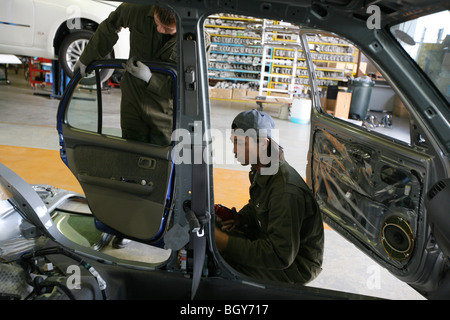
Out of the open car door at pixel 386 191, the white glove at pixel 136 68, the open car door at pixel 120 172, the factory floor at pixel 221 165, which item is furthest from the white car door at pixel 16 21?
the open car door at pixel 386 191

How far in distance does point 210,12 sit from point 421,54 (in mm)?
957

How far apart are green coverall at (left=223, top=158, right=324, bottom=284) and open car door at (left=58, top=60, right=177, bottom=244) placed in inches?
24.6

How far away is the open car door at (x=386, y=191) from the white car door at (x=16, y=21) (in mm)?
5420

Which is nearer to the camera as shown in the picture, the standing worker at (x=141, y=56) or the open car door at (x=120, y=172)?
the open car door at (x=120, y=172)

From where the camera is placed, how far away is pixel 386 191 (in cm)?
197

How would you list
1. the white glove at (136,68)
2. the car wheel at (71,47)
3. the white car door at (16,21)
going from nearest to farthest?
1. the white glove at (136,68)
2. the white car door at (16,21)
3. the car wheel at (71,47)

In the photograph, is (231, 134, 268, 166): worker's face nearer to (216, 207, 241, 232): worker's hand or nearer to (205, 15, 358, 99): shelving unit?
Result: (216, 207, 241, 232): worker's hand

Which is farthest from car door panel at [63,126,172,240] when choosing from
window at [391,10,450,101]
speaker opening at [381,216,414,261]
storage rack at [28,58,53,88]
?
storage rack at [28,58,53,88]

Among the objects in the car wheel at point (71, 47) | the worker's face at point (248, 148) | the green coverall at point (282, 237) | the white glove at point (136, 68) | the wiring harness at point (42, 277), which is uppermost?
the car wheel at point (71, 47)

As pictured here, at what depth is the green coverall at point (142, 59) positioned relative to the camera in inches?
104

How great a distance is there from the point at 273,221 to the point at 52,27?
241 inches

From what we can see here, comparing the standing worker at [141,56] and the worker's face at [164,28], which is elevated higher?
the worker's face at [164,28]

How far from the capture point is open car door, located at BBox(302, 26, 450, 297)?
1.70m

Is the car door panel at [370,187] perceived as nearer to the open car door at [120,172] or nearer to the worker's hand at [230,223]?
the worker's hand at [230,223]
